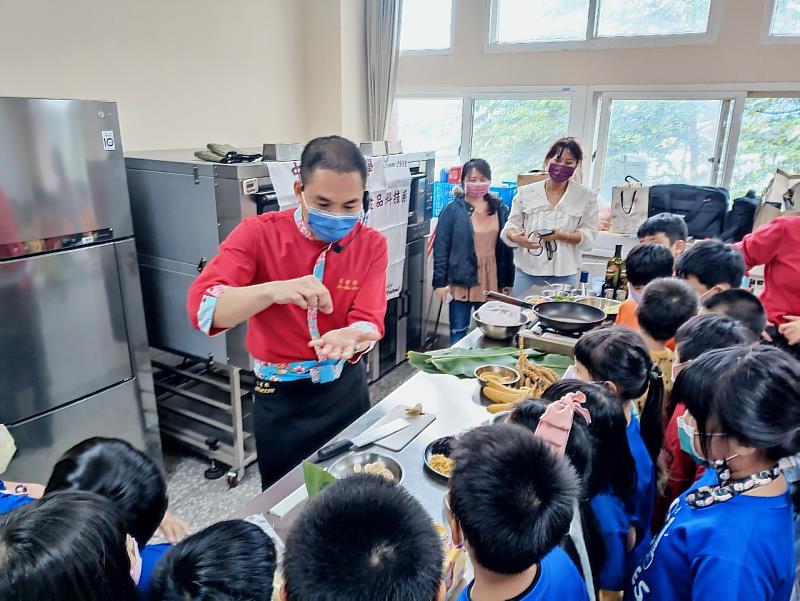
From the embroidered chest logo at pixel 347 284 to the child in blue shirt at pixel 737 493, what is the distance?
891 mm

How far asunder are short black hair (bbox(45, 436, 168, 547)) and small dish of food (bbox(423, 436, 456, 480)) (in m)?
0.61

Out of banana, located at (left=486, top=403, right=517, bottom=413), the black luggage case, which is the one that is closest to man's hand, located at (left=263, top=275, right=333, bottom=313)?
banana, located at (left=486, top=403, right=517, bottom=413)

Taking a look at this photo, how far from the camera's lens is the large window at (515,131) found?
438 cm

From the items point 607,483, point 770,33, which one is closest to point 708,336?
point 607,483

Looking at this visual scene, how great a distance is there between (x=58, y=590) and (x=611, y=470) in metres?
1.02

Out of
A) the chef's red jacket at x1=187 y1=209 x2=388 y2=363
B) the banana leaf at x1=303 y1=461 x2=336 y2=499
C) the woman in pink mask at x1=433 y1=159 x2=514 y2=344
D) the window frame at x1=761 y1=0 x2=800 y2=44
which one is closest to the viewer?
the banana leaf at x1=303 y1=461 x2=336 y2=499

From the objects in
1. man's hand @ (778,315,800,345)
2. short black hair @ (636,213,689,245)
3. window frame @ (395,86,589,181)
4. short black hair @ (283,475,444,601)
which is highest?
window frame @ (395,86,589,181)

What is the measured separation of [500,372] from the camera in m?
1.83

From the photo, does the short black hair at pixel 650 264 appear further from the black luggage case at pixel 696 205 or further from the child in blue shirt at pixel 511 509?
the black luggage case at pixel 696 205

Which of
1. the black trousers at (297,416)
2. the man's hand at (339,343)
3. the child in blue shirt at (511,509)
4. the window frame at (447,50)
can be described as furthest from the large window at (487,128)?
the child in blue shirt at (511,509)

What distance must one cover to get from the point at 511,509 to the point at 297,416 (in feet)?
3.25

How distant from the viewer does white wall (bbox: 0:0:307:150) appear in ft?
8.08

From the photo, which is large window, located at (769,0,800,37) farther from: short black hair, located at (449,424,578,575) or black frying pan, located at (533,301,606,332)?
short black hair, located at (449,424,578,575)

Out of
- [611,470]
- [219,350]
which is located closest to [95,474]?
[611,470]
